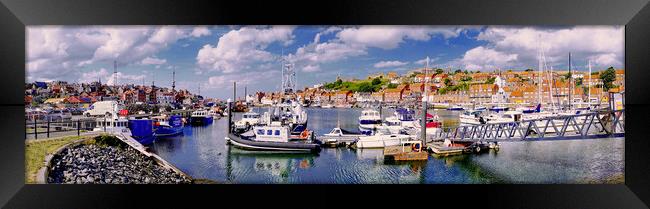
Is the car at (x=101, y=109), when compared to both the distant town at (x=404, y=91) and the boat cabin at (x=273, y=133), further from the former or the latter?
the boat cabin at (x=273, y=133)

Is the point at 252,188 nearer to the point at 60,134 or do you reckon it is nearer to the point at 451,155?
the point at 60,134

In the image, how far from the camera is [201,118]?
7809mm

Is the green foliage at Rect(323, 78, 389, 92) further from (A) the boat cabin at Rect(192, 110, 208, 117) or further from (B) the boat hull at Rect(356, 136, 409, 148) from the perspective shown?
(A) the boat cabin at Rect(192, 110, 208, 117)

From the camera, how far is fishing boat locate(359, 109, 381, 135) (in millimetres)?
8000

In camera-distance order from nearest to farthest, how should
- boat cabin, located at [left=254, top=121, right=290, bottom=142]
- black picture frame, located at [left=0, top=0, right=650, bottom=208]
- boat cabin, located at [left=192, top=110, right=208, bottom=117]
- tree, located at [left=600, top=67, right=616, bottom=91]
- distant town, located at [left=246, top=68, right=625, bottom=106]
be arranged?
black picture frame, located at [left=0, top=0, right=650, bottom=208] < tree, located at [left=600, top=67, right=616, bottom=91] < distant town, located at [left=246, top=68, right=625, bottom=106] < boat cabin, located at [left=192, top=110, right=208, bottom=117] < boat cabin, located at [left=254, top=121, right=290, bottom=142]

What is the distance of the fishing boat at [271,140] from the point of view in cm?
800

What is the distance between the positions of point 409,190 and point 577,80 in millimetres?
3394

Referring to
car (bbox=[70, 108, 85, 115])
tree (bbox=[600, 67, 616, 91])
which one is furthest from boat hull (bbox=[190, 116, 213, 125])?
tree (bbox=[600, 67, 616, 91])

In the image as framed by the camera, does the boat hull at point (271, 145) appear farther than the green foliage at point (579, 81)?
Yes

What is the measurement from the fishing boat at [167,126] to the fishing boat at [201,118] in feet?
0.80

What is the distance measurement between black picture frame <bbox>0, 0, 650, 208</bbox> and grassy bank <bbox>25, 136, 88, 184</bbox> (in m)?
0.11

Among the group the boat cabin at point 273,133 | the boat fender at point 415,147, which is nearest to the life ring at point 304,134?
the boat cabin at point 273,133
